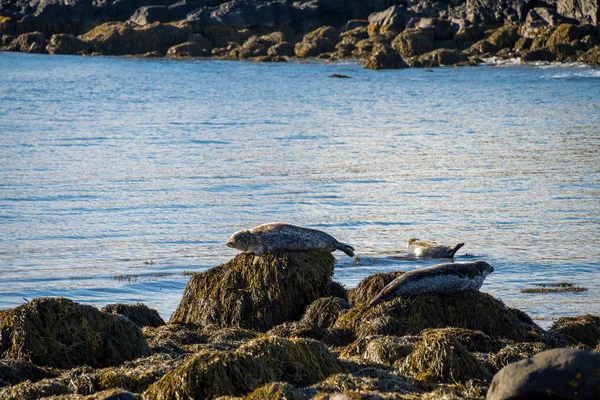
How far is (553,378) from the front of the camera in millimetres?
3955

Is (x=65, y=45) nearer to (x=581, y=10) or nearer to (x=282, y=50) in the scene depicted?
(x=282, y=50)

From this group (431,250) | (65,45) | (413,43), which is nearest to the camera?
(431,250)

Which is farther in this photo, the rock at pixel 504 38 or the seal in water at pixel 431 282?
the rock at pixel 504 38

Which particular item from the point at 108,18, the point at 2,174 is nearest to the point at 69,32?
the point at 108,18

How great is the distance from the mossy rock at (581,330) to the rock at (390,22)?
66095mm

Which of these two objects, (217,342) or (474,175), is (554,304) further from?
(474,175)

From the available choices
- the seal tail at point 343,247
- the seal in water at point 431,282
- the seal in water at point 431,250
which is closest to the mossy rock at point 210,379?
the seal in water at point 431,282

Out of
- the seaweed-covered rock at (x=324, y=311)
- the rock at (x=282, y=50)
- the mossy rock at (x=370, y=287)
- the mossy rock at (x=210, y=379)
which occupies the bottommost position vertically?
the seaweed-covered rock at (x=324, y=311)

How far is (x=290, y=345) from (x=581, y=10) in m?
63.8

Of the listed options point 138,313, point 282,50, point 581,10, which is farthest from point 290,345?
point 282,50

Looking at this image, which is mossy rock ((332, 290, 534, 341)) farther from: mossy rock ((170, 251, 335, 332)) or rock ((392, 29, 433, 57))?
rock ((392, 29, 433, 57))

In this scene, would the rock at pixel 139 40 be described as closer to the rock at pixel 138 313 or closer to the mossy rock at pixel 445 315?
the rock at pixel 138 313

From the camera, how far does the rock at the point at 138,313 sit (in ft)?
27.1

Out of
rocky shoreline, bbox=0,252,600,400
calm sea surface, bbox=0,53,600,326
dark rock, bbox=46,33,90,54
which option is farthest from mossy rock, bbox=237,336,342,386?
dark rock, bbox=46,33,90,54
